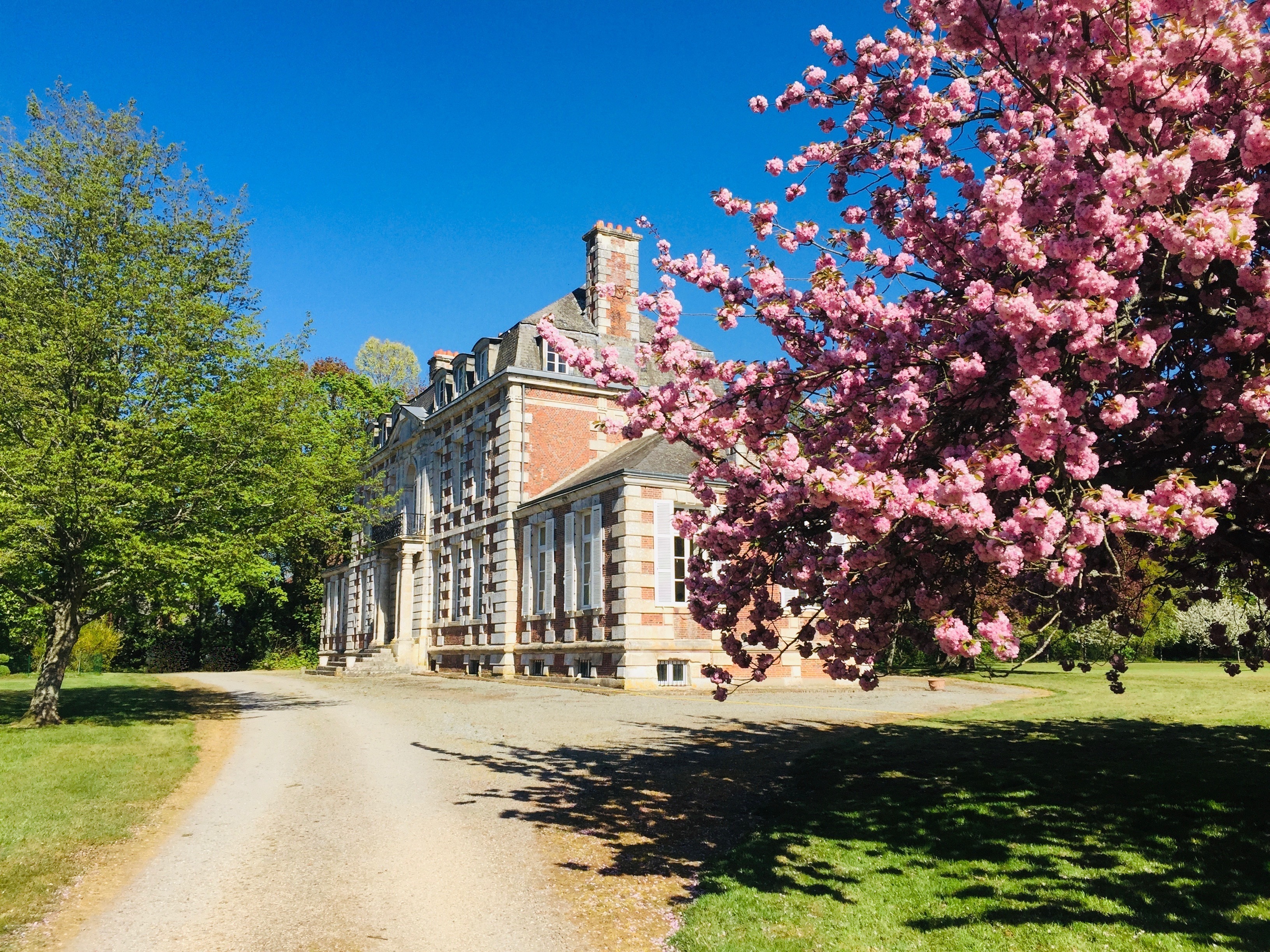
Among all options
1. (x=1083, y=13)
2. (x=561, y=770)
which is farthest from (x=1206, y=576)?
(x=561, y=770)

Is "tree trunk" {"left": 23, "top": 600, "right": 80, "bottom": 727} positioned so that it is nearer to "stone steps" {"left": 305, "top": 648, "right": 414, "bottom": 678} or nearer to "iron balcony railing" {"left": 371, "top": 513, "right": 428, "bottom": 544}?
"stone steps" {"left": 305, "top": 648, "right": 414, "bottom": 678}

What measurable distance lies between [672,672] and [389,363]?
121ft

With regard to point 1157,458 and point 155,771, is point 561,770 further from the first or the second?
point 1157,458

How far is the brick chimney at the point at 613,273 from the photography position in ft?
102

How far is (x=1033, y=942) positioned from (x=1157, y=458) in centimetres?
327

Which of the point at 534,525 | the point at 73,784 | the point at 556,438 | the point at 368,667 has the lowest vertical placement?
the point at 368,667

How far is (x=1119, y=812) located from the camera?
7.41m

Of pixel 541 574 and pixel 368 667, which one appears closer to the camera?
pixel 541 574

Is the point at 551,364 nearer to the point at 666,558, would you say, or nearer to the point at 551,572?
the point at 551,572

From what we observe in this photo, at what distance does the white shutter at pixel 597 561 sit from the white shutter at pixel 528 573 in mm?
3683

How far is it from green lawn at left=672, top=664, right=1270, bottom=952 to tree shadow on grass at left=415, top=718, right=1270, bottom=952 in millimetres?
21

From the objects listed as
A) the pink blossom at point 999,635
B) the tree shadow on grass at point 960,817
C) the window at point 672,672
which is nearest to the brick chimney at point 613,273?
the window at point 672,672

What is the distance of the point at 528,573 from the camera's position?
2738 cm

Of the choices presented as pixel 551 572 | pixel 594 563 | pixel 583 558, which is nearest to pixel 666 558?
pixel 594 563
